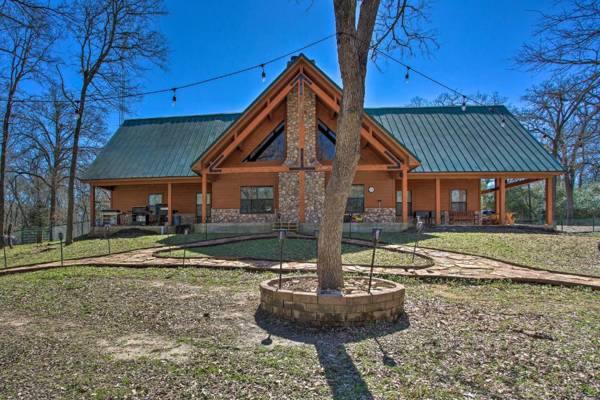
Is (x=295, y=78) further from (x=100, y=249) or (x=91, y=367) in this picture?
(x=91, y=367)

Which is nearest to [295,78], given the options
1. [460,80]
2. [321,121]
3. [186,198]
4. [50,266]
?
[321,121]

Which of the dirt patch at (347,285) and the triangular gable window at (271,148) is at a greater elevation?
the triangular gable window at (271,148)

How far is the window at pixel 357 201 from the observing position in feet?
57.0

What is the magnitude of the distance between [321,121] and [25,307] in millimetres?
12956

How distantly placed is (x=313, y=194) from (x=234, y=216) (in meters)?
3.98

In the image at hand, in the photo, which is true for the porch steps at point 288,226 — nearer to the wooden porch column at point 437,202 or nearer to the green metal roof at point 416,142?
the green metal roof at point 416,142

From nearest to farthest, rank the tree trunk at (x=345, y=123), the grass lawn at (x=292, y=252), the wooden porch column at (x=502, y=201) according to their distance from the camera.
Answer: the tree trunk at (x=345, y=123) → the grass lawn at (x=292, y=252) → the wooden porch column at (x=502, y=201)

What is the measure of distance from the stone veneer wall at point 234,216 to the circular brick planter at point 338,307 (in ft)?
38.8

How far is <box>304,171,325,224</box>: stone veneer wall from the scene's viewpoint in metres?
15.9

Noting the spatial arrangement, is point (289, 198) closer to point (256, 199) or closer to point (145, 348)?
point (256, 199)

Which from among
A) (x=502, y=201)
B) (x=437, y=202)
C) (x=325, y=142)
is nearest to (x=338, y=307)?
(x=325, y=142)

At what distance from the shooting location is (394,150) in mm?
15258

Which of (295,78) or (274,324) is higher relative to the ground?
(295,78)

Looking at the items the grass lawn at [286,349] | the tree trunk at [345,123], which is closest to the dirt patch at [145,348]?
the grass lawn at [286,349]
